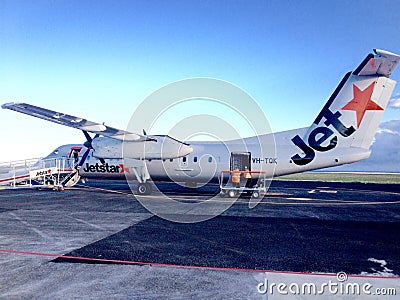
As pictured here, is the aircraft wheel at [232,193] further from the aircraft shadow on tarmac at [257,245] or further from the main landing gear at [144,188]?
the aircraft shadow on tarmac at [257,245]

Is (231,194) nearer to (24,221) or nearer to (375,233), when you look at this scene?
(375,233)

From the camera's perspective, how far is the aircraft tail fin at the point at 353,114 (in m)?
17.8

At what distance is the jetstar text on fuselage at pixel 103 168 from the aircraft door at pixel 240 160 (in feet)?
26.7

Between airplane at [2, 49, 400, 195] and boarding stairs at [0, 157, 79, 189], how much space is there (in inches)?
36.4

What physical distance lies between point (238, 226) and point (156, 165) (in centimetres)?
1237

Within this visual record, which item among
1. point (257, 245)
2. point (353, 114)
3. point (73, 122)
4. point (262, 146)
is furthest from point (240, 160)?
point (257, 245)

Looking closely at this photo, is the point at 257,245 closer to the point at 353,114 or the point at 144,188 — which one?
the point at 353,114

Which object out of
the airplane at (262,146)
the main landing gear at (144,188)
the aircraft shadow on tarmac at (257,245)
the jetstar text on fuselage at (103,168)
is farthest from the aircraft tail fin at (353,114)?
the jetstar text on fuselage at (103,168)

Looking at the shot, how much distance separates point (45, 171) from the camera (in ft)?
76.4

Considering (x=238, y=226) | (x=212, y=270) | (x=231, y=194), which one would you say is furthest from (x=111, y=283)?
(x=231, y=194)

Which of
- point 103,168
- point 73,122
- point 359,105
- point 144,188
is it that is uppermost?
point 359,105

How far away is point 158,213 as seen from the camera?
555 inches

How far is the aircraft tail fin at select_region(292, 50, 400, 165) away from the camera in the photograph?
1781cm

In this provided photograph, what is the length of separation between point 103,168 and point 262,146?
39.3ft
